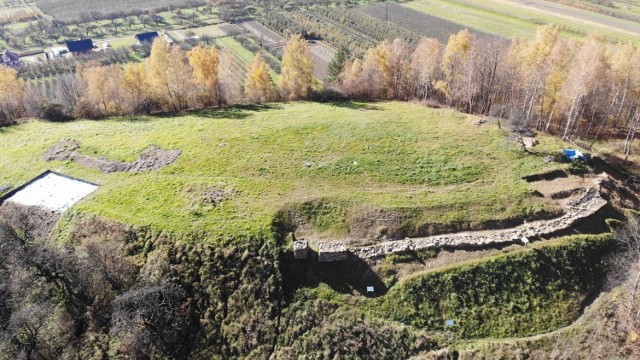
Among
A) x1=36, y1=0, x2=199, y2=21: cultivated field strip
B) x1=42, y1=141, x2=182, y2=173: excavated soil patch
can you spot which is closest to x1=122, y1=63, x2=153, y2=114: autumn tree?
x1=42, y1=141, x2=182, y2=173: excavated soil patch

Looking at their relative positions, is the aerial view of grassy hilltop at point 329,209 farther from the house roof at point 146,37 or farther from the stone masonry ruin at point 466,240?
the house roof at point 146,37

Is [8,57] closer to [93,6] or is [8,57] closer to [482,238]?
[93,6]

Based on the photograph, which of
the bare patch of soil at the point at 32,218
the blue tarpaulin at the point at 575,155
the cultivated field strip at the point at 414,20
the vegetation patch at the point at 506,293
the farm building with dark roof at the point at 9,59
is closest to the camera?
the vegetation patch at the point at 506,293

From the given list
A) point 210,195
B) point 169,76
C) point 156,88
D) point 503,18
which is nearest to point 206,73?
point 169,76

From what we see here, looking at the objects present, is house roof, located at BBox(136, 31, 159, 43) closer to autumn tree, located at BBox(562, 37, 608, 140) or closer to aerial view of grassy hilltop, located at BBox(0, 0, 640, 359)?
aerial view of grassy hilltop, located at BBox(0, 0, 640, 359)

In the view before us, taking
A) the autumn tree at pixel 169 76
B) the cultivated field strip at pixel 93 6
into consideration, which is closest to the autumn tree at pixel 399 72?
the autumn tree at pixel 169 76

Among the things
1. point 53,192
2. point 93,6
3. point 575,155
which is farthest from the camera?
point 93,6
